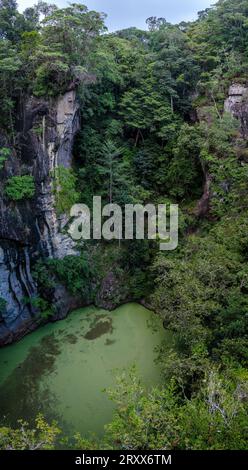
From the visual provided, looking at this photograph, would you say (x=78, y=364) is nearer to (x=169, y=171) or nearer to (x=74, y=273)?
(x=74, y=273)

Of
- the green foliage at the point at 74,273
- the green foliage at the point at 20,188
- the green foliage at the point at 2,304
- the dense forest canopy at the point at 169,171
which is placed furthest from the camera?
the green foliage at the point at 74,273

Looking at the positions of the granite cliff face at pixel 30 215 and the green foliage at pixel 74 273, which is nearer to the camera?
the granite cliff face at pixel 30 215

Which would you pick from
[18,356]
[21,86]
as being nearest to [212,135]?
[21,86]

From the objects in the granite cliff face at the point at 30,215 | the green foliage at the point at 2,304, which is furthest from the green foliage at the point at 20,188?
the green foliage at the point at 2,304

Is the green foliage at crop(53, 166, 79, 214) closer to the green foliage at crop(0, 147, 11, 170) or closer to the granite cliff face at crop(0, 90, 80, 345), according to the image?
the granite cliff face at crop(0, 90, 80, 345)

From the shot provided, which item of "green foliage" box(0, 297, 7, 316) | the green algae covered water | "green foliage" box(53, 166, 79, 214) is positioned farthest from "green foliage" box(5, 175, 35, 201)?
the green algae covered water

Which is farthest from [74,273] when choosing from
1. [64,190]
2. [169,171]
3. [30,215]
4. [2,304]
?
[169,171]

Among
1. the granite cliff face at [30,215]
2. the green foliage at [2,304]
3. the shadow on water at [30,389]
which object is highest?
the granite cliff face at [30,215]

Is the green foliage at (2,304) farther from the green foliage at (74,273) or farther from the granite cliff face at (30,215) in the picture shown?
the green foliage at (74,273)
